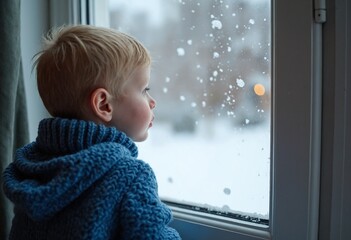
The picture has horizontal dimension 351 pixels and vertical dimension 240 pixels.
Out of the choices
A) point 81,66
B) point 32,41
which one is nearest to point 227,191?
point 81,66

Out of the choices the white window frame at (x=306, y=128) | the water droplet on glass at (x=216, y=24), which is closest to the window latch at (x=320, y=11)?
the white window frame at (x=306, y=128)

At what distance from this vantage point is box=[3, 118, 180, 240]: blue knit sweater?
1.79ft

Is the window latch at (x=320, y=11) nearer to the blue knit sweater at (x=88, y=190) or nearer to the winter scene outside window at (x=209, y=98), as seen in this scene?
the winter scene outside window at (x=209, y=98)

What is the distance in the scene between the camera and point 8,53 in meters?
0.88

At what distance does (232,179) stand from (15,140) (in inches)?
24.4

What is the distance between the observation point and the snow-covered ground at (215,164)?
2.68ft

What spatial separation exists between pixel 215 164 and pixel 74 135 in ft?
1.41

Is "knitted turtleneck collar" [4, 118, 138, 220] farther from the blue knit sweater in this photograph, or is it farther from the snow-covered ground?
the snow-covered ground

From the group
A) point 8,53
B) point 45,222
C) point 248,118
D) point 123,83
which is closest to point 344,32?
point 248,118

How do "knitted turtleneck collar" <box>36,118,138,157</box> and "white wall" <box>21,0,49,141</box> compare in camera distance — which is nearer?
"knitted turtleneck collar" <box>36,118,138,157</box>

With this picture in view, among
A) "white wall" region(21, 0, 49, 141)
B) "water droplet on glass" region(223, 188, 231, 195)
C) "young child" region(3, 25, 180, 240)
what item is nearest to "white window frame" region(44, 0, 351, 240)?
"water droplet on glass" region(223, 188, 231, 195)

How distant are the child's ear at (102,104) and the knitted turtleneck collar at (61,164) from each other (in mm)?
36

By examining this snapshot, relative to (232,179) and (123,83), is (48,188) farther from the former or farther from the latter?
(232,179)

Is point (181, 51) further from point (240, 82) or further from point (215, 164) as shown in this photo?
point (215, 164)
